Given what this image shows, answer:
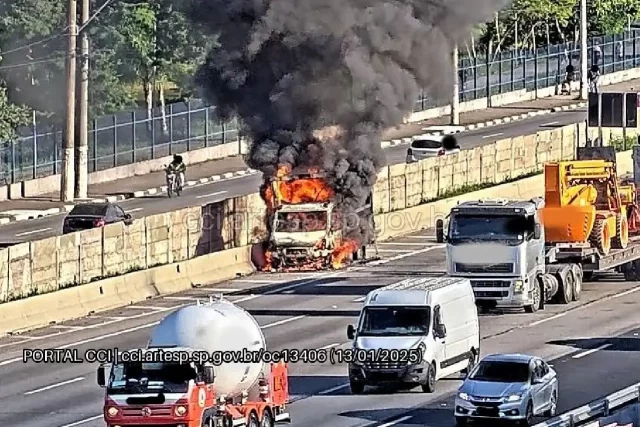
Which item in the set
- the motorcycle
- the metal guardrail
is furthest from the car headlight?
the motorcycle

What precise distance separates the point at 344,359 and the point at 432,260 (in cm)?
1708

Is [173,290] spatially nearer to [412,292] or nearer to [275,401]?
[412,292]

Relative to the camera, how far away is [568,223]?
50.1m

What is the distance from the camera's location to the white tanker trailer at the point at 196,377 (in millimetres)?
29516

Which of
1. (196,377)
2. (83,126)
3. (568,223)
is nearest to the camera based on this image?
(196,377)

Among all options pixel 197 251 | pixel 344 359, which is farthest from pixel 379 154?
pixel 344 359

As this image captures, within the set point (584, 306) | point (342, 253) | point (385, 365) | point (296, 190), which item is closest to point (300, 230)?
point (342, 253)

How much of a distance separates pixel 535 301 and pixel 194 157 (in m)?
36.0

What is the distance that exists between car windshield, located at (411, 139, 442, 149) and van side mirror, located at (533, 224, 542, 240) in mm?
32837

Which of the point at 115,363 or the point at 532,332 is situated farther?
the point at 532,332

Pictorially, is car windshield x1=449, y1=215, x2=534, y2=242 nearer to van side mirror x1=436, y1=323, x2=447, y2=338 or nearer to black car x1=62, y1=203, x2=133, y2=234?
van side mirror x1=436, y1=323, x2=447, y2=338

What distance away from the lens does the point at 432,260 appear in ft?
188

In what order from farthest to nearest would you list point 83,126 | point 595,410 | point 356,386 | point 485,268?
Answer: 1. point 83,126
2. point 485,268
3. point 356,386
4. point 595,410

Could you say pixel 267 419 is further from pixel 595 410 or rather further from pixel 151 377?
pixel 595 410
